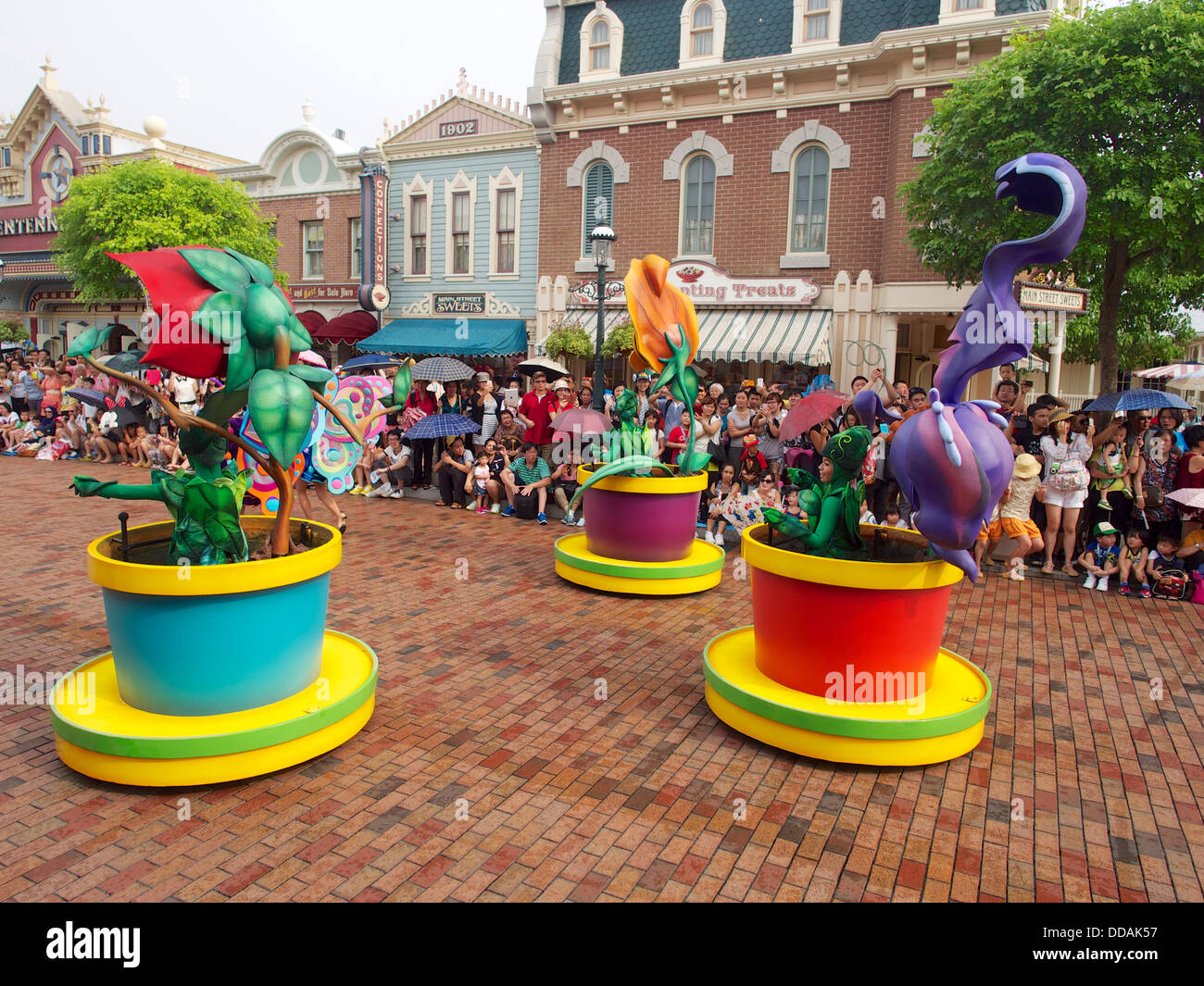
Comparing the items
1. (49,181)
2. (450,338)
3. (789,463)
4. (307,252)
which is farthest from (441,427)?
(49,181)

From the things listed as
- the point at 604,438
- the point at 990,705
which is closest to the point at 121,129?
the point at 604,438

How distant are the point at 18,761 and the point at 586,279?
1622 cm

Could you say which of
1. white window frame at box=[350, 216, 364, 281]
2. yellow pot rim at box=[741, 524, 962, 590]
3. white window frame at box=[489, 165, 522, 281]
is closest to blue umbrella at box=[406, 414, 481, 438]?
yellow pot rim at box=[741, 524, 962, 590]

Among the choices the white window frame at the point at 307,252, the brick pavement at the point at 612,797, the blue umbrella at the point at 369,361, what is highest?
the white window frame at the point at 307,252

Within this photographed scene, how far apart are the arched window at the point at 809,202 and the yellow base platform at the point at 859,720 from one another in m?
13.8

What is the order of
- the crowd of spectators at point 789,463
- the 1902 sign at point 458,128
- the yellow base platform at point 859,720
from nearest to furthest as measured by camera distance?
1. the yellow base platform at point 859,720
2. the crowd of spectators at point 789,463
3. the 1902 sign at point 458,128

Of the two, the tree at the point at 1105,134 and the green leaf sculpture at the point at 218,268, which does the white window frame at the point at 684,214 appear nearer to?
the tree at the point at 1105,134

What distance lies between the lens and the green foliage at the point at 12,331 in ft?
94.9

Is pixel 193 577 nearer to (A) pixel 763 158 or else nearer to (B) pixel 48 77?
(A) pixel 763 158

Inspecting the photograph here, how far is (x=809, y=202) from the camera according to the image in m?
16.8

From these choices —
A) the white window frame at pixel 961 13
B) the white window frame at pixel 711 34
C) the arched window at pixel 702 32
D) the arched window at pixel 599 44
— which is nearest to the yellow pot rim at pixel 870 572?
the white window frame at pixel 961 13

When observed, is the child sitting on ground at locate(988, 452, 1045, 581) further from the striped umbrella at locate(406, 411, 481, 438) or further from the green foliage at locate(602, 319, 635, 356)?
the green foliage at locate(602, 319, 635, 356)
